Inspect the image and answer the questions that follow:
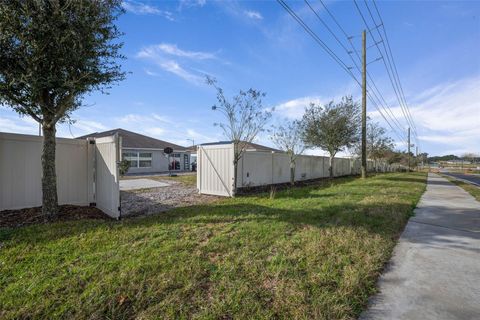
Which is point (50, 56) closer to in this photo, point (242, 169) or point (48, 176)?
point (48, 176)

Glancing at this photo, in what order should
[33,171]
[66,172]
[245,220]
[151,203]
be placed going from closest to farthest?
[245,220] < [33,171] < [66,172] < [151,203]

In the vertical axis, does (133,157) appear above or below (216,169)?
above

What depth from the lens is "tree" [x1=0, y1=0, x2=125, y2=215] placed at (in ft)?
12.6

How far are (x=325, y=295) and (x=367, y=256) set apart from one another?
1.24 metres

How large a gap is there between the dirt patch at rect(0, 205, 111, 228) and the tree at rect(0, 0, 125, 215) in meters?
Result: 0.23

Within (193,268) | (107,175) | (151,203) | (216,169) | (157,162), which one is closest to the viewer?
(193,268)

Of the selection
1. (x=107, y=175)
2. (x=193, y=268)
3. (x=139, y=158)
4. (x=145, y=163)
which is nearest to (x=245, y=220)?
(x=193, y=268)

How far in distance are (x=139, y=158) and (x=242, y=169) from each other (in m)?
16.1

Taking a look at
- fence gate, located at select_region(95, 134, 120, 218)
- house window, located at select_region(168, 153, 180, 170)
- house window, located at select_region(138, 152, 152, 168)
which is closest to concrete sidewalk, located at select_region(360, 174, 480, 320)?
fence gate, located at select_region(95, 134, 120, 218)

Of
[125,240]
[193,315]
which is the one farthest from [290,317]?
[125,240]

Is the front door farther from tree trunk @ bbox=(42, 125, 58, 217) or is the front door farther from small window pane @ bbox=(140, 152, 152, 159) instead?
tree trunk @ bbox=(42, 125, 58, 217)

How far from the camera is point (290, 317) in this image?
1972 millimetres

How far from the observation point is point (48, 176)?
14.8ft

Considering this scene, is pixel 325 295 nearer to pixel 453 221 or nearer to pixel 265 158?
pixel 453 221
